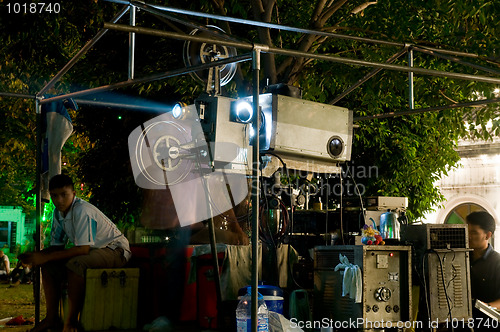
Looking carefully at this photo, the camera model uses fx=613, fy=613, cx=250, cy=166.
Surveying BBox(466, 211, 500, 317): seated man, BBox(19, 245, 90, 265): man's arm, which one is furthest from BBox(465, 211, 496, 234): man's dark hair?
BBox(19, 245, 90, 265): man's arm

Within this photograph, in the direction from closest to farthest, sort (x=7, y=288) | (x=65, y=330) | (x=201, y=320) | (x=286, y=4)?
(x=65, y=330) → (x=201, y=320) → (x=286, y=4) → (x=7, y=288)

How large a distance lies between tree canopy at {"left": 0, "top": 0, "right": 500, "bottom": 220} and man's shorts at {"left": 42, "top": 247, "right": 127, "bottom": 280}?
3466 millimetres

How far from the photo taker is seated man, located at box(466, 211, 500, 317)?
22.5ft

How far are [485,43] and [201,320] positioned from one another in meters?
6.84

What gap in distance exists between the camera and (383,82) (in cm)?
1036

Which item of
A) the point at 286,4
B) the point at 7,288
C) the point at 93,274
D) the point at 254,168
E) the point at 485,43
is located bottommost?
the point at 7,288

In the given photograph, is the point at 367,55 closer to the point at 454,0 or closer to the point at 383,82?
the point at 383,82

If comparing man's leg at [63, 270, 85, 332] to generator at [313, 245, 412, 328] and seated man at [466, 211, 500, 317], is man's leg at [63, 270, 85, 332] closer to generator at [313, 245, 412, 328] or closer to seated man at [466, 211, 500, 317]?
generator at [313, 245, 412, 328]

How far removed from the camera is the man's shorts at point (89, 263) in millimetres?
5922

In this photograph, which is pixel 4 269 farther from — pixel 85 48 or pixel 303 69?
pixel 85 48

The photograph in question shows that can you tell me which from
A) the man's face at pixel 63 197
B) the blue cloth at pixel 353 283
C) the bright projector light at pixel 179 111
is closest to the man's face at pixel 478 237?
the blue cloth at pixel 353 283

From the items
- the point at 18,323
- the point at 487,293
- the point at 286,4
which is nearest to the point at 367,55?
the point at 286,4

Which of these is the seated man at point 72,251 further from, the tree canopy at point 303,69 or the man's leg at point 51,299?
the tree canopy at point 303,69

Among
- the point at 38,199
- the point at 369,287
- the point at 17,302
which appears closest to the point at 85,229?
the point at 38,199
